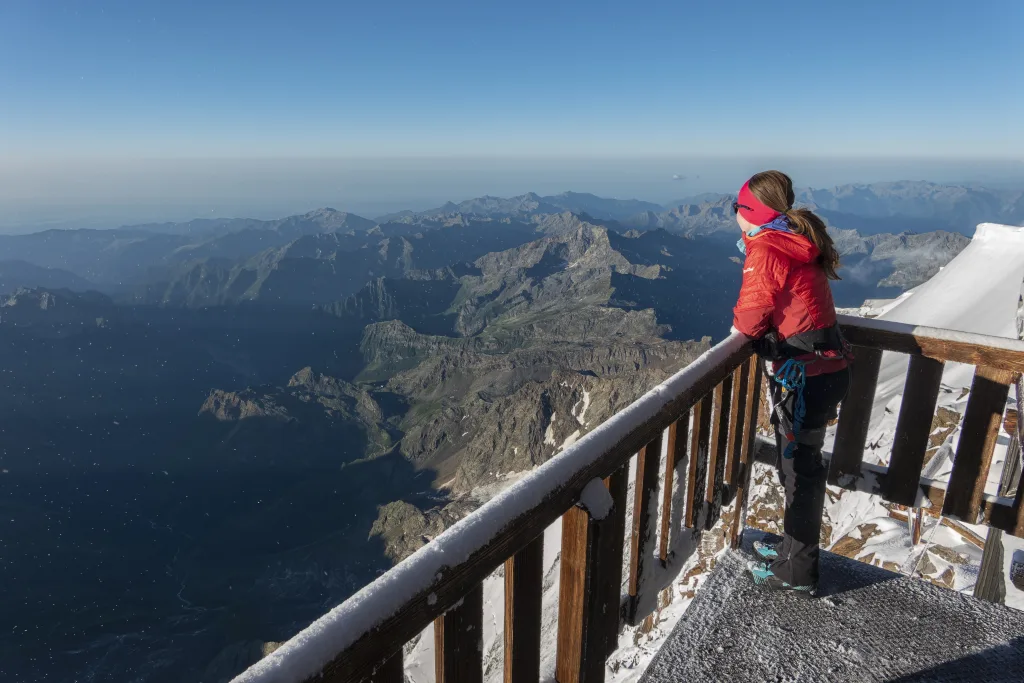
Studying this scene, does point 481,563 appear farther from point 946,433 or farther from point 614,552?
point 946,433

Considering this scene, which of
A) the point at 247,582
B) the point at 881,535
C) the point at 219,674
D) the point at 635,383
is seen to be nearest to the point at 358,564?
the point at 247,582

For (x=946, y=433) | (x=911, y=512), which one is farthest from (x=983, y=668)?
(x=946, y=433)

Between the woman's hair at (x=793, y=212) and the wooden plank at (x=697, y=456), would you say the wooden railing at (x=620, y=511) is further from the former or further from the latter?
the woman's hair at (x=793, y=212)

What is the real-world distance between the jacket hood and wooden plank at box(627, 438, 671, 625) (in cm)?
135

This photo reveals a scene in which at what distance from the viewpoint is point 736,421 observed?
390 cm

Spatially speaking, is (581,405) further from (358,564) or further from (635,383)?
(358,564)

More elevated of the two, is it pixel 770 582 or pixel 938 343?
pixel 938 343

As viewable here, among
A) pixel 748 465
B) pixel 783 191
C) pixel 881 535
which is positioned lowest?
pixel 881 535

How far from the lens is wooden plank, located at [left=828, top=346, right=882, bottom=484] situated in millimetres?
4191

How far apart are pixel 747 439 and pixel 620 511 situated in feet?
6.79

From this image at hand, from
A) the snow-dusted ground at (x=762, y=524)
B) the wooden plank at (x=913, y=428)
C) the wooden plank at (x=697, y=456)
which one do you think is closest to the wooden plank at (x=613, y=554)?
the snow-dusted ground at (x=762, y=524)

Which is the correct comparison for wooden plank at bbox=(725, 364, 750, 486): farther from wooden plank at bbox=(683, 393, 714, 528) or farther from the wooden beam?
the wooden beam

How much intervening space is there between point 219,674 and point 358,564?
114ft

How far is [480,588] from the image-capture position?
5.56 feet
